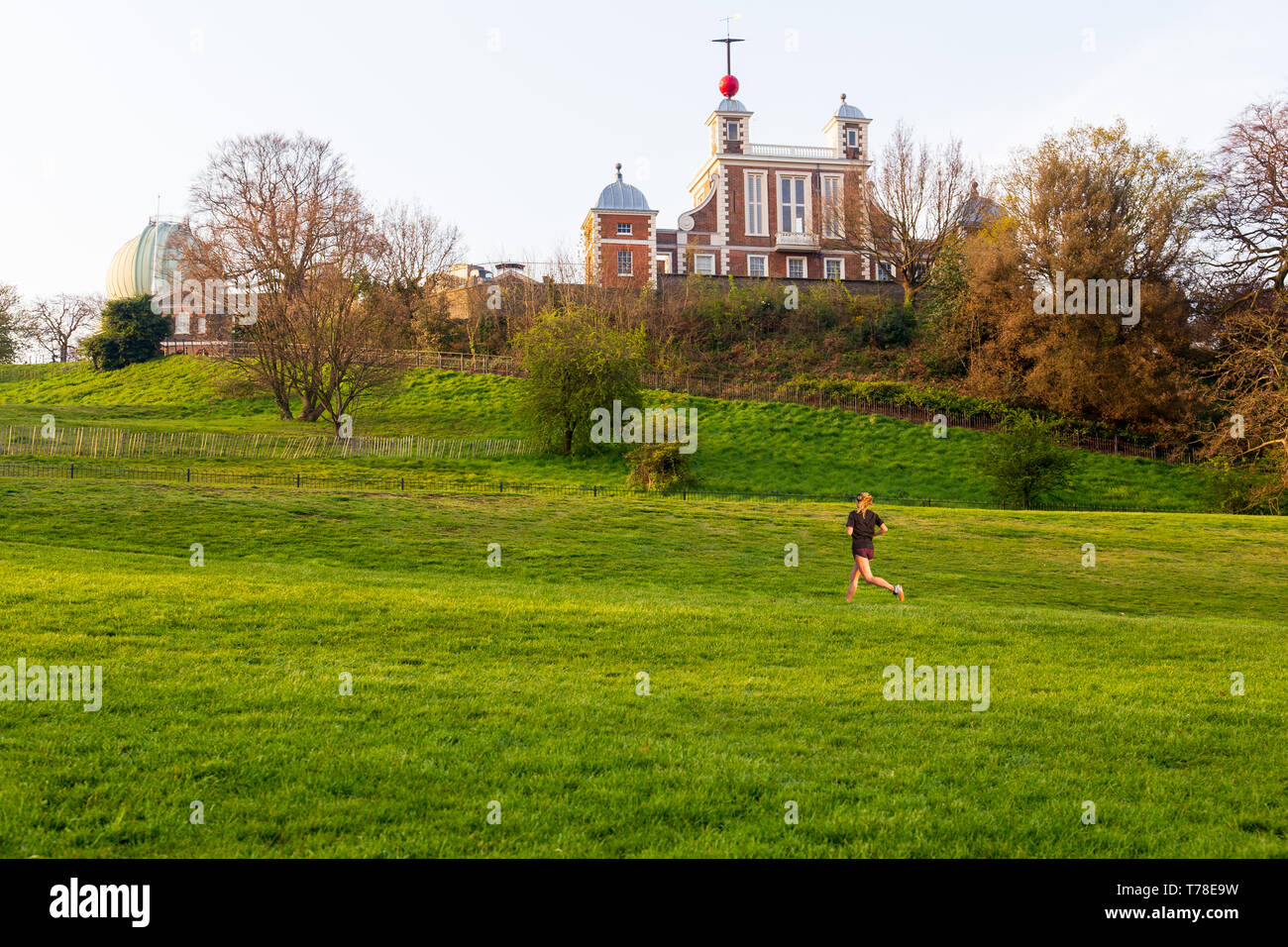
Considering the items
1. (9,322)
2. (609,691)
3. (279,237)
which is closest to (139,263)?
(9,322)

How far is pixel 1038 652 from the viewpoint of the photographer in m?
11.4

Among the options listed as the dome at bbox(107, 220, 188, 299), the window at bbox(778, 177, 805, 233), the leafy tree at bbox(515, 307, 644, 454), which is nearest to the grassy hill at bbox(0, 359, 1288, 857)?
the leafy tree at bbox(515, 307, 644, 454)

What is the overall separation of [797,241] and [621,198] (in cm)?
1520

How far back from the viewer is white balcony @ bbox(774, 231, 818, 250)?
7300cm

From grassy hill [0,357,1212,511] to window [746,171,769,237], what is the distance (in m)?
30.6

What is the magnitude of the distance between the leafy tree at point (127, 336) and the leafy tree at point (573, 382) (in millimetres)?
40081

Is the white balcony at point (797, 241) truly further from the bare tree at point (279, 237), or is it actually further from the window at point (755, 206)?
the bare tree at point (279, 237)

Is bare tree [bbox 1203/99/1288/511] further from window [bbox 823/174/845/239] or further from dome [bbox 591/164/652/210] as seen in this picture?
dome [bbox 591/164/652/210]

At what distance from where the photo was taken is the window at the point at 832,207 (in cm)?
6588

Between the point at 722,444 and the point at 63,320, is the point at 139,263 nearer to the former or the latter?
the point at 63,320

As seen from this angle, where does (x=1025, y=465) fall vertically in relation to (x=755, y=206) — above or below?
below

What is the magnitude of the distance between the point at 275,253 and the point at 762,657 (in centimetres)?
4406

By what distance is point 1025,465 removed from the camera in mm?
35406
